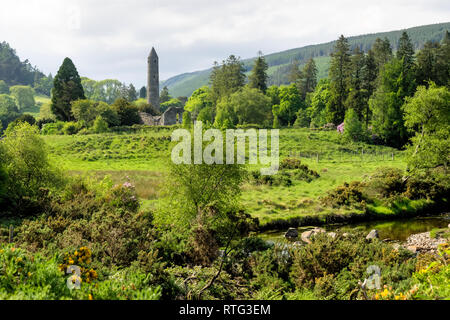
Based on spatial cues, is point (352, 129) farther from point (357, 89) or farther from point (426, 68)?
point (426, 68)

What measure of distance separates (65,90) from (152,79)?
139 ft

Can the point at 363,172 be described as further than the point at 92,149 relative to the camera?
No

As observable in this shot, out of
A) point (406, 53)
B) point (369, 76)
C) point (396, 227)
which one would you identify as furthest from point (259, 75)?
point (396, 227)

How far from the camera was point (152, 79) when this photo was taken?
4085 inches

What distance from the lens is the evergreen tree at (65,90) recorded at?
63344 millimetres

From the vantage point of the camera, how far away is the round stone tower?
103812mm

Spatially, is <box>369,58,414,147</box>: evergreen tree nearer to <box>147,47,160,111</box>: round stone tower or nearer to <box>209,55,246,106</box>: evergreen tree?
<box>209,55,246,106</box>: evergreen tree

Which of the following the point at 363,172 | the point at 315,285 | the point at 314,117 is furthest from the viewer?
the point at 314,117

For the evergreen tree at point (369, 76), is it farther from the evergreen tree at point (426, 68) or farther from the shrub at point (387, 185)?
the shrub at point (387, 185)

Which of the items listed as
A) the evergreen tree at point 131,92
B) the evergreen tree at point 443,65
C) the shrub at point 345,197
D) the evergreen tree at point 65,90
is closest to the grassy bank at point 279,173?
the shrub at point 345,197
